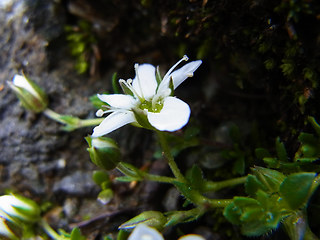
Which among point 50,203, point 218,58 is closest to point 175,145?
point 218,58

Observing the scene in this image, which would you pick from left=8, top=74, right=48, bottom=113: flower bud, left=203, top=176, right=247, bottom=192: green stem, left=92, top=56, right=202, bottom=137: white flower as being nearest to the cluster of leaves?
left=203, top=176, right=247, bottom=192: green stem

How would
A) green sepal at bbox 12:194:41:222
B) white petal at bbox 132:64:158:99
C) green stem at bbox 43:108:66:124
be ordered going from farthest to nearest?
green stem at bbox 43:108:66:124, green sepal at bbox 12:194:41:222, white petal at bbox 132:64:158:99

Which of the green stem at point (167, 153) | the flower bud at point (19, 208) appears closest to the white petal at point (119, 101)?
the green stem at point (167, 153)

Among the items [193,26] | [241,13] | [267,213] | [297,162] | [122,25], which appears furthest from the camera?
[122,25]

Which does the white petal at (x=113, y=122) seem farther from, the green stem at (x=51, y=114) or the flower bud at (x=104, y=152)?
the green stem at (x=51, y=114)

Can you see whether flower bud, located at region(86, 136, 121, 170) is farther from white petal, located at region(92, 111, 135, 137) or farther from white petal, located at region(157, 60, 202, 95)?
white petal, located at region(157, 60, 202, 95)

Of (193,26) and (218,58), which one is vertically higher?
(193,26)

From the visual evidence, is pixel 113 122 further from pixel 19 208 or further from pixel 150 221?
pixel 19 208

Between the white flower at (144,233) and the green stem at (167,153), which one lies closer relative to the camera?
the white flower at (144,233)

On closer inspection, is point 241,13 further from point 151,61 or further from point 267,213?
point 267,213
